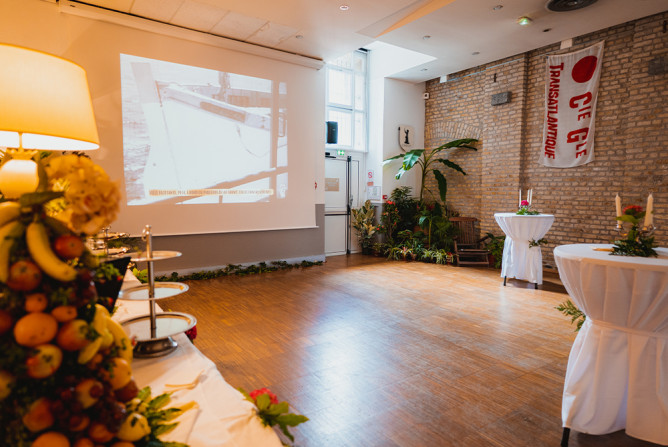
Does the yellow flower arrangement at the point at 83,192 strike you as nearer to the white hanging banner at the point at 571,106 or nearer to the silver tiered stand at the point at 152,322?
the silver tiered stand at the point at 152,322

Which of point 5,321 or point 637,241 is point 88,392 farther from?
point 637,241

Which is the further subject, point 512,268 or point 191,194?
point 191,194

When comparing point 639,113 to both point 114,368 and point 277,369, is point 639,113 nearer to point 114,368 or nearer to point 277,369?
point 277,369


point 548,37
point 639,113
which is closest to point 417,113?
point 548,37

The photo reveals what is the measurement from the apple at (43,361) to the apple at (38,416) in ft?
0.14

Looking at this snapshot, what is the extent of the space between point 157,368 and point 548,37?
7.48 m

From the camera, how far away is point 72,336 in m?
0.62

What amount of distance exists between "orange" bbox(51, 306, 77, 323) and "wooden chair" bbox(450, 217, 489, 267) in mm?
7283

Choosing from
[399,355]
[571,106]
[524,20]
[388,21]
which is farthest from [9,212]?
[571,106]

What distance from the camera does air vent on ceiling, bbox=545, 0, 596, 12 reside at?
4.95 meters

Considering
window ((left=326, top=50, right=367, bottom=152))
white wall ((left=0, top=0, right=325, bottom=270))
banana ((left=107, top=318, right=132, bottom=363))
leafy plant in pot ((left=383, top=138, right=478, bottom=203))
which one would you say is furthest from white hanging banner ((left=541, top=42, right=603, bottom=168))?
banana ((left=107, top=318, right=132, bottom=363))

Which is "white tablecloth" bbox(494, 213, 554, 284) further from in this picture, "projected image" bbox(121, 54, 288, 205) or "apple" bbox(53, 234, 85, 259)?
"apple" bbox(53, 234, 85, 259)

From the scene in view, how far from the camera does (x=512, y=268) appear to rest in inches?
217

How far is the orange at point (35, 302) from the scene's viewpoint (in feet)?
1.96
